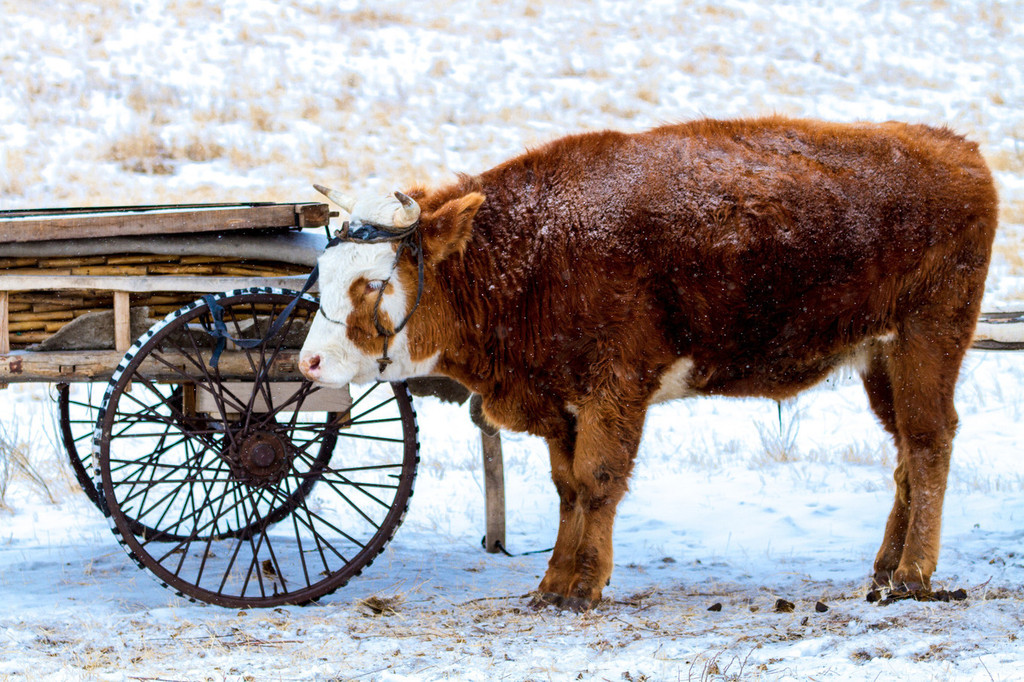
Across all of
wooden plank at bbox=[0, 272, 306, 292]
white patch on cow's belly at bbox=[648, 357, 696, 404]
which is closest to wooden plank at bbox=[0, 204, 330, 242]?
wooden plank at bbox=[0, 272, 306, 292]

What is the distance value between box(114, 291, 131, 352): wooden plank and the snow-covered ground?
3.76 feet

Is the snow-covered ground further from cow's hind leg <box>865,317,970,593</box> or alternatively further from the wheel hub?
the wheel hub

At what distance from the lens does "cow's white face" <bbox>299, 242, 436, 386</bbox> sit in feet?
13.7

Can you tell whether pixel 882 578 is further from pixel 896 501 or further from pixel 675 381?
pixel 675 381

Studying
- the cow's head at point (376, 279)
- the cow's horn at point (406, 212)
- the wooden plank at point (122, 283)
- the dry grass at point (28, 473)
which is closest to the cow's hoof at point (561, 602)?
the cow's head at point (376, 279)

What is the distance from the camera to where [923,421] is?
15.0 feet

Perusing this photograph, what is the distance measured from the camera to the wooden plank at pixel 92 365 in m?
4.27

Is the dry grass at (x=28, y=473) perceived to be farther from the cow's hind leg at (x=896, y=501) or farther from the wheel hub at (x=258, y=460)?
the cow's hind leg at (x=896, y=501)

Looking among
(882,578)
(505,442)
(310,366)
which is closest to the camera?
(310,366)

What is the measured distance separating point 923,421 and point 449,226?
228cm

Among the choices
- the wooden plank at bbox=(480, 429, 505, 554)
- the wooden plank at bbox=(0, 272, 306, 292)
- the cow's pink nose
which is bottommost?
the wooden plank at bbox=(480, 429, 505, 554)

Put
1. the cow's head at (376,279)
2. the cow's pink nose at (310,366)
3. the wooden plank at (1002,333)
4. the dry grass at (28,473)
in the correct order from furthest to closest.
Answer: the dry grass at (28,473) → the wooden plank at (1002,333) → the cow's head at (376,279) → the cow's pink nose at (310,366)

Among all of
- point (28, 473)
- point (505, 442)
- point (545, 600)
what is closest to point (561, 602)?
point (545, 600)

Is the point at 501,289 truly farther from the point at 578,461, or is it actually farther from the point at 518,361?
the point at 578,461
